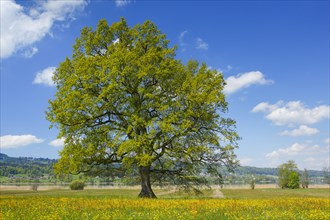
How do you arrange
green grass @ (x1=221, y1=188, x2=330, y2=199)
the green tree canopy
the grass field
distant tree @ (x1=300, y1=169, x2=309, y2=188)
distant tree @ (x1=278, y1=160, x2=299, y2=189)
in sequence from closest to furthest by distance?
the grass field → the green tree canopy → green grass @ (x1=221, y1=188, x2=330, y2=199) → distant tree @ (x1=278, y1=160, x2=299, y2=189) → distant tree @ (x1=300, y1=169, x2=309, y2=188)

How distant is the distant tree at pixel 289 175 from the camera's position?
108625mm

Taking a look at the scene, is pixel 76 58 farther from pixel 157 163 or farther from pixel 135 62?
pixel 157 163

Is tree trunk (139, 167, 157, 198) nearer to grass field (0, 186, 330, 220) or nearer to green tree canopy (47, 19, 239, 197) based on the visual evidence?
green tree canopy (47, 19, 239, 197)

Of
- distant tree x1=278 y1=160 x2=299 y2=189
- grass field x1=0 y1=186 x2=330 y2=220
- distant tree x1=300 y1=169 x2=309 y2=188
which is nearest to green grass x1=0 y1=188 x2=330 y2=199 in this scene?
grass field x1=0 y1=186 x2=330 y2=220

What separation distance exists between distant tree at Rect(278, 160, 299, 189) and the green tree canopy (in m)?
84.2

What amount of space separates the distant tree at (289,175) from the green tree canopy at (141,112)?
84218mm

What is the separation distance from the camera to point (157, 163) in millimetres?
34281

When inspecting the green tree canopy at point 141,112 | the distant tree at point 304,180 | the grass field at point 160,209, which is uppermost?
the green tree canopy at point 141,112

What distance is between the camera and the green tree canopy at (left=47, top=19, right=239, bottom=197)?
3078 cm

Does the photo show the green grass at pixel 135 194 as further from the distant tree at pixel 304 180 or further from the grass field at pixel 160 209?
the distant tree at pixel 304 180

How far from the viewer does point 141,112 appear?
105 ft

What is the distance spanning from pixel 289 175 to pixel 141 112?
3558 inches

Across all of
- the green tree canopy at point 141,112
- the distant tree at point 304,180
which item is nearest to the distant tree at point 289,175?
the distant tree at point 304,180

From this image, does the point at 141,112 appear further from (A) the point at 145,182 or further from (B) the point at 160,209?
(B) the point at 160,209
